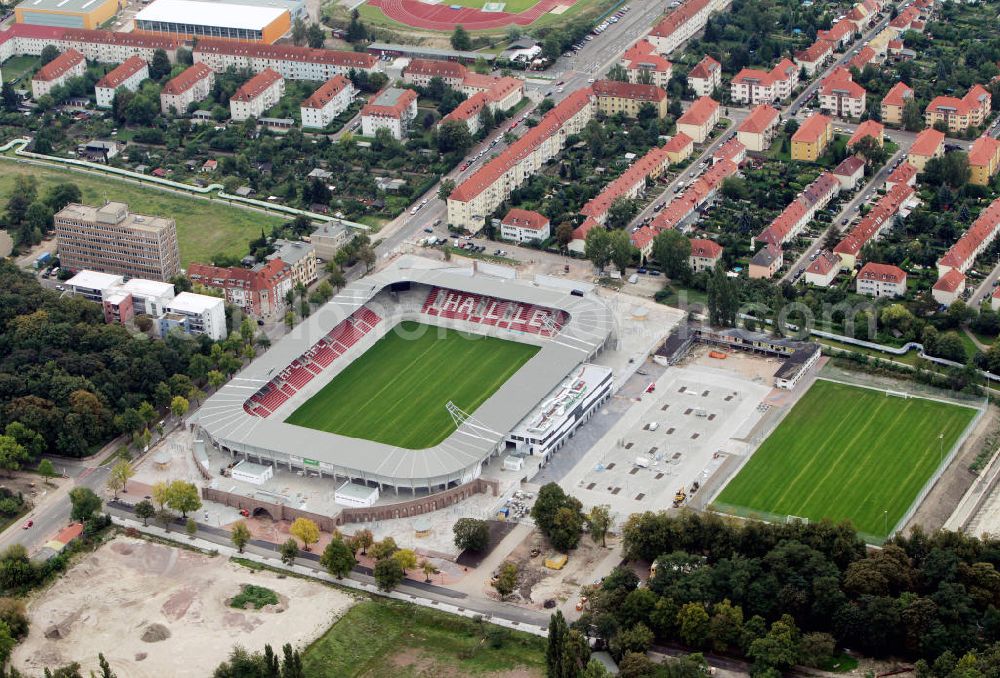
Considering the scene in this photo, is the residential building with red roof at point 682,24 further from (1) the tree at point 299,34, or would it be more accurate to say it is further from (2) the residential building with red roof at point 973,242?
(2) the residential building with red roof at point 973,242

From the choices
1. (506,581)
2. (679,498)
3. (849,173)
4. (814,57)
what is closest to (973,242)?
(849,173)

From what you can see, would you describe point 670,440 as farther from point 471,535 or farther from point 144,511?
point 144,511

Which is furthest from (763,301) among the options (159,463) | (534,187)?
(159,463)

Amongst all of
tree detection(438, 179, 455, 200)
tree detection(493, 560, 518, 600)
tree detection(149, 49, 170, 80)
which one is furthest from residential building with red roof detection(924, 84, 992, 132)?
tree detection(493, 560, 518, 600)

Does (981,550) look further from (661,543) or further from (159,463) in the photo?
(159,463)

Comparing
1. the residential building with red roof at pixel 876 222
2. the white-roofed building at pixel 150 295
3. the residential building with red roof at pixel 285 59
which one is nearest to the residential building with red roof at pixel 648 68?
the residential building with red roof at pixel 285 59

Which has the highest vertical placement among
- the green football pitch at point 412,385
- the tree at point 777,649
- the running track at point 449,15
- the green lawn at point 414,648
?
the tree at point 777,649
